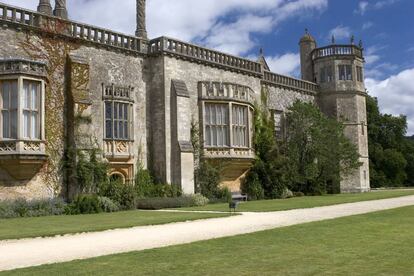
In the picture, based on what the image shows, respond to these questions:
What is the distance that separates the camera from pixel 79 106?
70.4 ft

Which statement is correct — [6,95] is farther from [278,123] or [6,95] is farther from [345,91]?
[345,91]

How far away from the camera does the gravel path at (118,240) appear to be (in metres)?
8.68

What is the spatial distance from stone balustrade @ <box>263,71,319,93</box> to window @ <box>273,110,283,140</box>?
7.05 feet

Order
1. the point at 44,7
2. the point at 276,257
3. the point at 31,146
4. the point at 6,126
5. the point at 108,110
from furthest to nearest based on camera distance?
the point at 108,110, the point at 44,7, the point at 31,146, the point at 6,126, the point at 276,257

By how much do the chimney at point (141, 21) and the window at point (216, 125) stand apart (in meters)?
5.15

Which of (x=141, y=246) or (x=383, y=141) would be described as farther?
(x=383, y=141)

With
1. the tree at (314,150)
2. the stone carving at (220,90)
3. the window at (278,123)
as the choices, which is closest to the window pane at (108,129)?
the stone carving at (220,90)

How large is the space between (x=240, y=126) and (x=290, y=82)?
945cm

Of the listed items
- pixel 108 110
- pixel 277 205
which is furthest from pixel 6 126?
pixel 277 205

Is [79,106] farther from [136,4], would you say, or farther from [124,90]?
[136,4]

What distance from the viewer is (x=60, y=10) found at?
22.5 meters

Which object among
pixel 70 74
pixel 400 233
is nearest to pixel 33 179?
pixel 70 74

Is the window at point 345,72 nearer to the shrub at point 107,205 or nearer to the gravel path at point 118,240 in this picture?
the shrub at point 107,205

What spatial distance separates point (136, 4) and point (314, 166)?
50.2 feet
